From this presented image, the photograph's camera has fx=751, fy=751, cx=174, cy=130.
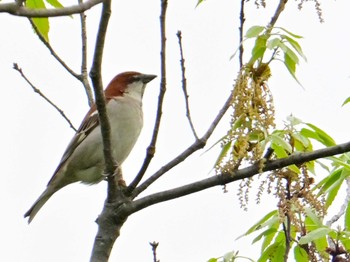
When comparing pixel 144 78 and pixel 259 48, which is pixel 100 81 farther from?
pixel 144 78

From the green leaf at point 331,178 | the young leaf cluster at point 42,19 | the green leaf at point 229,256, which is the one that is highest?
the young leaf cluster at point 42,19

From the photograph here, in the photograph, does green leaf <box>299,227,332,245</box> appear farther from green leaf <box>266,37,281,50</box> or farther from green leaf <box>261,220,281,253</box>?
green leaf <box>266,37,281,50</box>

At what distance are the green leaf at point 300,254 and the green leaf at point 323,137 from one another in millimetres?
561

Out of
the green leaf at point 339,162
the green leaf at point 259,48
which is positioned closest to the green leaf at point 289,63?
the green leaf at point 259,48

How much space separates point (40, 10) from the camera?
7.95 ft

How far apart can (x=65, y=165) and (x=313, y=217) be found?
3557 millimetres

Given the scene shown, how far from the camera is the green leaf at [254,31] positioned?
12.0 ft

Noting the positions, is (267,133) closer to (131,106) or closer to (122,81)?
(131,106)

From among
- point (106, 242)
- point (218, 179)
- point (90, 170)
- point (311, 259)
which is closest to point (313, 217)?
point (311, 259)

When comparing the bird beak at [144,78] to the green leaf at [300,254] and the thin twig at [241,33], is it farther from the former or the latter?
the green leaf at [300,254]

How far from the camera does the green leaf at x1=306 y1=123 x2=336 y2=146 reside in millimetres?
3668

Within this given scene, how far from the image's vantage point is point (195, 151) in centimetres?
393

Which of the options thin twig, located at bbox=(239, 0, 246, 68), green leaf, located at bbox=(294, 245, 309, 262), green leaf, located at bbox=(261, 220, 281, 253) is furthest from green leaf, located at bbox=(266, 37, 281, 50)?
green leaf, located at bbox=(294, 245, 309, 262)

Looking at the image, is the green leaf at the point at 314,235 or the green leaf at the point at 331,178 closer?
the green leaf at the point at 314,235
